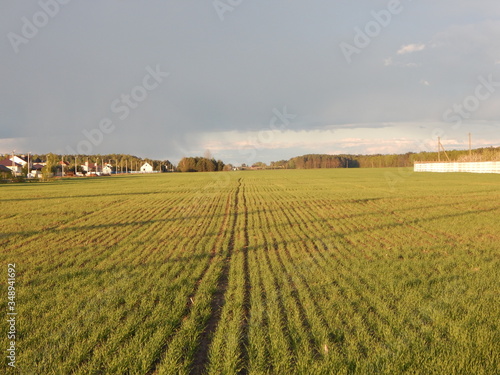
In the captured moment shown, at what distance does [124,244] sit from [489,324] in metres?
10.3

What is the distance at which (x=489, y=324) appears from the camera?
18.1 ft

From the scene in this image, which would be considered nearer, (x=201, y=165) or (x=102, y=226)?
(x=102, y=226)

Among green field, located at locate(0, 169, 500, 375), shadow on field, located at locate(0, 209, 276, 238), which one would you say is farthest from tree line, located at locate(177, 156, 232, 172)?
green field, located at locate(0, 169, 500, 375)

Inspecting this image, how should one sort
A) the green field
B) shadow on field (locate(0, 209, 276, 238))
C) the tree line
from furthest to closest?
the tree line → shadow on field (locate(0, 209, 276, 238)) → the green field

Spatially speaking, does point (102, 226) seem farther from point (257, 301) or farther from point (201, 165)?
point (201, 165)

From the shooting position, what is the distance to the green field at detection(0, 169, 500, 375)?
4.65 meters

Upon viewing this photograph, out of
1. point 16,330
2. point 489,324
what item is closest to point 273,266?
point 489,324

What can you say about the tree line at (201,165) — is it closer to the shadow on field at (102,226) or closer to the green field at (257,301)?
the shadow on field at (102,226)

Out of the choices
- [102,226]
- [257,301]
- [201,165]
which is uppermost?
[201,165]

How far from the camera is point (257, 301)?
656 centimetres

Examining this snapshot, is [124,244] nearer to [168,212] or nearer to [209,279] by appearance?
[209,279]

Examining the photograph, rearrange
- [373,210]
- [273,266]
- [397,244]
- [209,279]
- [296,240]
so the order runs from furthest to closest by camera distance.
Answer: [373,210] → [296,240] → [397,244] → [273,266] → [209,279]

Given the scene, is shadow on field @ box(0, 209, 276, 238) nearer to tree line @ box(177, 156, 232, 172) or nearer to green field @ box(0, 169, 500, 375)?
green field @ box(0, 169, 500, 375)

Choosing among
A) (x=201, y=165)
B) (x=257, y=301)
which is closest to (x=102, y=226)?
(x=257, y=301)
